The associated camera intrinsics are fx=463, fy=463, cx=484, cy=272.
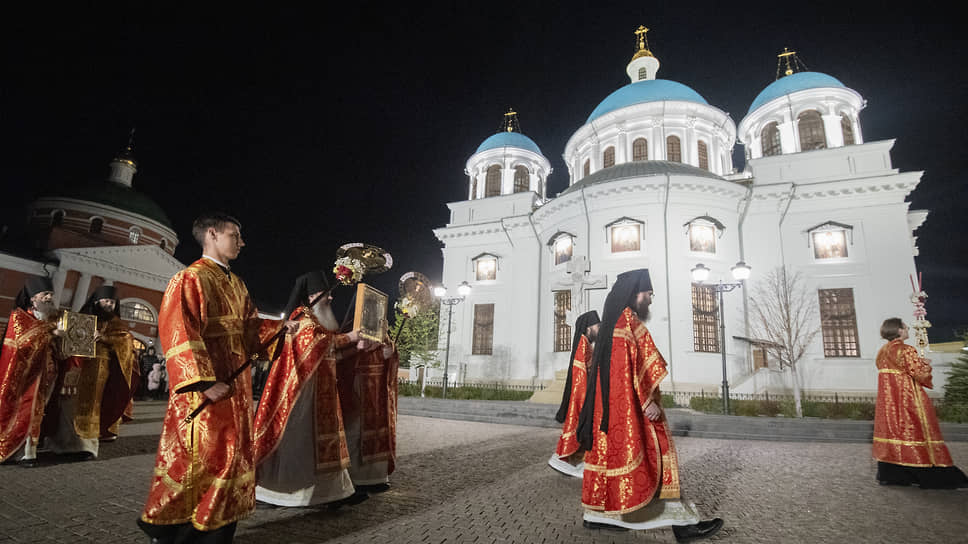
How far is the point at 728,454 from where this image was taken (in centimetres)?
857

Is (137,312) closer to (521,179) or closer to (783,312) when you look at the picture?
(521,179)

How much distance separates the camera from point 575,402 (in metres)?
6.39

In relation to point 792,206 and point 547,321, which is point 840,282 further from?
point 547,321

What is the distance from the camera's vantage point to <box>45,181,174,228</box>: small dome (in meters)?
34.2

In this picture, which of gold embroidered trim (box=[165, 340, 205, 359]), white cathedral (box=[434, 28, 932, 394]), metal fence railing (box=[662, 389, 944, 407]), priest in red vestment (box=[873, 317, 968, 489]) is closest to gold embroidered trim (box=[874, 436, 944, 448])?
priest in red vestment (box=[873, 317, 968, 489])

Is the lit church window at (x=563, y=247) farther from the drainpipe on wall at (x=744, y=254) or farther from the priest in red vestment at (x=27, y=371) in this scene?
the priest in red vestment at (x=27, y=371)

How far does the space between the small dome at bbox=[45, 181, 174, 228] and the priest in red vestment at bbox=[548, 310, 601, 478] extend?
134ft

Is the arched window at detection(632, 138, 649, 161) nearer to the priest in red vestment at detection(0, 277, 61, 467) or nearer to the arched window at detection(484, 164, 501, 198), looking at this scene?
the arched window at detection(484, 164, 501, 198)

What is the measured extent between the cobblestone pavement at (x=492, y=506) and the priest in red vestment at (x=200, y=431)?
0.78 meters

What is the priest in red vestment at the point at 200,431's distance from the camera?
2.76 meters

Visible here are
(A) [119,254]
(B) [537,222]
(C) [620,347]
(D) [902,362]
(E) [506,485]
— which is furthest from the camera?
(A) [119,254]

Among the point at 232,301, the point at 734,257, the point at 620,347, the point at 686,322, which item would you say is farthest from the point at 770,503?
the point at 734,257

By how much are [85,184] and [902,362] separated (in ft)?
153

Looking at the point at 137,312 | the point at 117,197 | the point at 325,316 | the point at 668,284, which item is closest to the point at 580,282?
the point at 668,284
